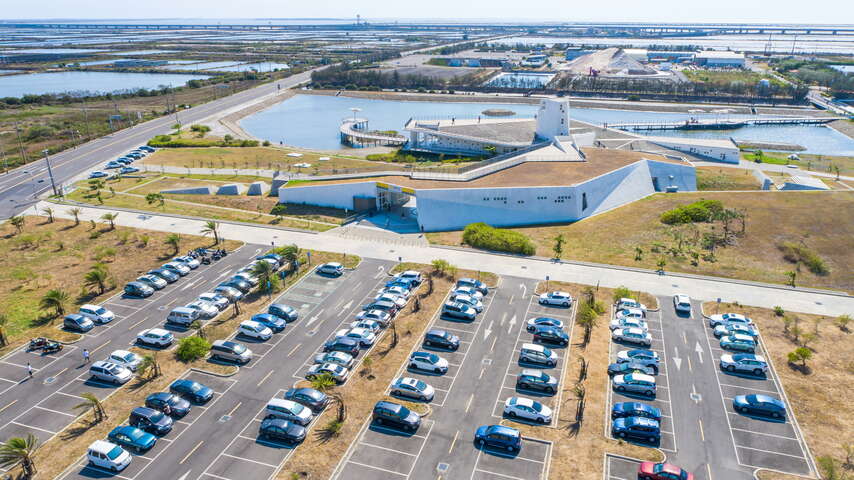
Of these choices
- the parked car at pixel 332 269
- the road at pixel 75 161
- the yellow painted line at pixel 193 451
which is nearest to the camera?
the yellow painted line at pixel 193 451

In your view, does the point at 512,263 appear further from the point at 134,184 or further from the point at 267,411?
the point at 134,184

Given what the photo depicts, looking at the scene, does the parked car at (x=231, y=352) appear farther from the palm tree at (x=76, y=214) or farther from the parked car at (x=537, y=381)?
the palm tree at (x=76, y=214)

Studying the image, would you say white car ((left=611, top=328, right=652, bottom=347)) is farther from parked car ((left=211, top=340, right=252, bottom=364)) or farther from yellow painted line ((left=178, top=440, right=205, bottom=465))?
yellow painted line ((left=178, top=440, right=205, bottom=465))

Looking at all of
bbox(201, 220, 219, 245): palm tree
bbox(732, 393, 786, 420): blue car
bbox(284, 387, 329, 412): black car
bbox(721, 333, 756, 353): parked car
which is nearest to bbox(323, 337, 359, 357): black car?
bbox(284, 387, 329, 412): black car

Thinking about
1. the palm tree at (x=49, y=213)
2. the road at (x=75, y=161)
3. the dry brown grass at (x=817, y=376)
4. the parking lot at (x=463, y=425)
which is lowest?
the dry brown grass at (x=817, y=376)

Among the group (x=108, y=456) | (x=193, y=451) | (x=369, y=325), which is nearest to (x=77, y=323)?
(x=108, y=456)

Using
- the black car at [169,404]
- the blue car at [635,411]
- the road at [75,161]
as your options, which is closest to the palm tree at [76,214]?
the road at [75,161]
